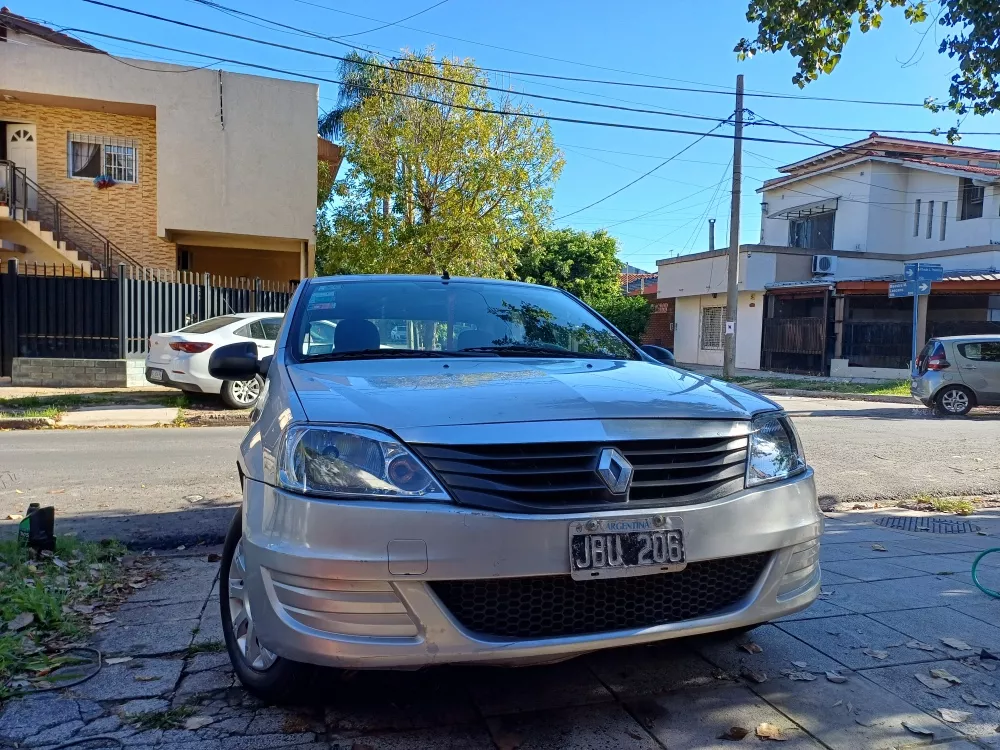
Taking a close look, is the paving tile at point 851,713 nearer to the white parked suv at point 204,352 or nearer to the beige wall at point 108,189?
the white parked suv at point 204,352

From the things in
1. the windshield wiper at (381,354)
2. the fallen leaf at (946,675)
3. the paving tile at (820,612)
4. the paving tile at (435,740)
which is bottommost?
the paving tile at (435,740)

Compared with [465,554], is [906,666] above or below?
below

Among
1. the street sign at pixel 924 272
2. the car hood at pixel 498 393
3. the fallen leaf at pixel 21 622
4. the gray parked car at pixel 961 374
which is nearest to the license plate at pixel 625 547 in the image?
the car hood at pixel 498 393

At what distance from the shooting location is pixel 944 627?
358 cm

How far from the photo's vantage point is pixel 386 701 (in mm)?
2791

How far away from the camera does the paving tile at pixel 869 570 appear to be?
14.3 ft

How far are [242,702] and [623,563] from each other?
1.52m

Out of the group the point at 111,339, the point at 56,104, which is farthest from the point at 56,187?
the point at 111,339

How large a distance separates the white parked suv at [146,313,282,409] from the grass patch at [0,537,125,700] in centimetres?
683

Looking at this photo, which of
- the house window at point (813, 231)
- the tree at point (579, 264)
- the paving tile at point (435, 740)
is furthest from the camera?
the tree at point (579, 264)

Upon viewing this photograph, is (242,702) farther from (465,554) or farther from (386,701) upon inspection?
(465,554)

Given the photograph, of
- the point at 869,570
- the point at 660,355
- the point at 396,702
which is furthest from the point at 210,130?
the point at 396,702

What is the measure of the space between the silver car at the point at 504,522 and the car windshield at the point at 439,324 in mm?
668

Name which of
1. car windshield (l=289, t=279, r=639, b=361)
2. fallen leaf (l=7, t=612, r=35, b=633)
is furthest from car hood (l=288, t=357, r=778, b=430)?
fallen leaf (l=7, t=612, r=35, b=633)
